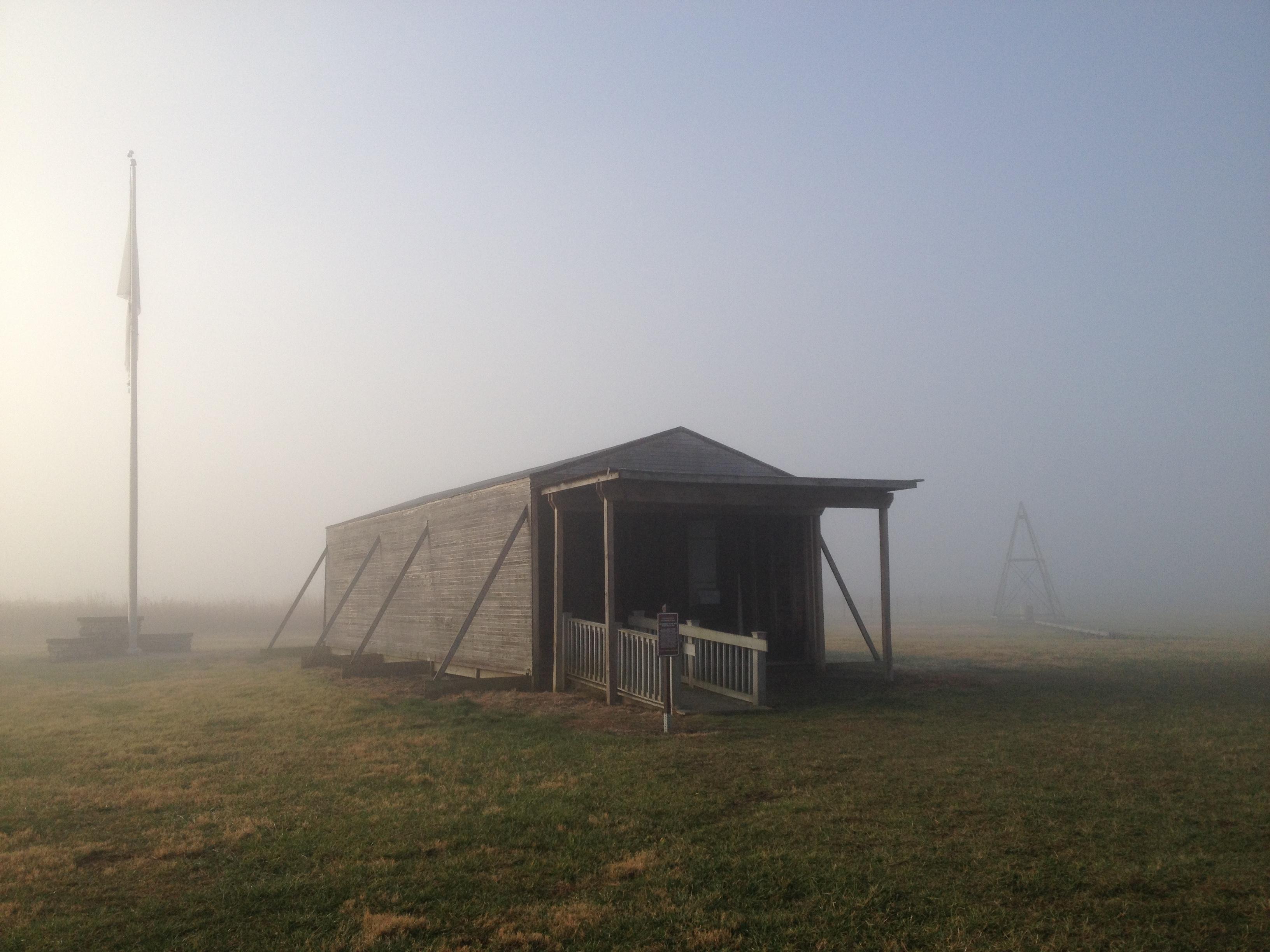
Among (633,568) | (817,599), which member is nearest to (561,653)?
(633,568)

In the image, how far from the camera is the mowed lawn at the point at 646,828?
4.73 metres

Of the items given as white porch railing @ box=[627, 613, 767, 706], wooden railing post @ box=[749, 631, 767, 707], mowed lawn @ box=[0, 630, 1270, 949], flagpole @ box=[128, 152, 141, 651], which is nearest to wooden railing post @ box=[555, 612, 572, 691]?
white porch railing @ box=[627, 613, 767, 706]

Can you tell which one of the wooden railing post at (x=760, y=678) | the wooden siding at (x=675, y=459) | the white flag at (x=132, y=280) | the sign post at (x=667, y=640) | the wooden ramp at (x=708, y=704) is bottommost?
the wooden ramp at (x=708, y=704)

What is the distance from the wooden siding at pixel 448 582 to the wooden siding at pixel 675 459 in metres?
1.58

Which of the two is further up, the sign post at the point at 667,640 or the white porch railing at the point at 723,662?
the sign post at the point at 667,640

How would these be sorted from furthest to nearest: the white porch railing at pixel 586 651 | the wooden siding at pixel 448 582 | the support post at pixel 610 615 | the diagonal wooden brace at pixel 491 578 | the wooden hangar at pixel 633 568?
1. the wooden siding at pixel 448 582
2. the diagonal wooden brace at pixel 491 578
3. the white porch railing at pixel 586 651
4. the wooden hangar at pixel 633 568
5. the support post at pixel 610 615

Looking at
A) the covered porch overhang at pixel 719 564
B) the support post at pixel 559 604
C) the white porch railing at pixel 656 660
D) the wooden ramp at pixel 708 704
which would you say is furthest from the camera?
the covered porch overhang at pixel 719 564

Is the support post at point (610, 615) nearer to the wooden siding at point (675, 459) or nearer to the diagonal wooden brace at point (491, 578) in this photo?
the diagonal wooden brace at point (491, 578)

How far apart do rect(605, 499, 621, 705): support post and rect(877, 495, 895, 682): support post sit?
172 inches

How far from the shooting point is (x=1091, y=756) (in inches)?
339

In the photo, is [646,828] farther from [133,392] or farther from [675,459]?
[133,392]

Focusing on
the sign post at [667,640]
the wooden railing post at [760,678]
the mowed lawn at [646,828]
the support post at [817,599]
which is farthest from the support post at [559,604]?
the support post at [817,599]

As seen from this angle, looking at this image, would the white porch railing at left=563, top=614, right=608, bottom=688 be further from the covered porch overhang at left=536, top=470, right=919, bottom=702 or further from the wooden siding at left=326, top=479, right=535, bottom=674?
the wooden siding at left=326, top=479, right=535, bottom=674

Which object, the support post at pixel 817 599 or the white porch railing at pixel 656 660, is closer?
the white porch railing at pixel 656 660
